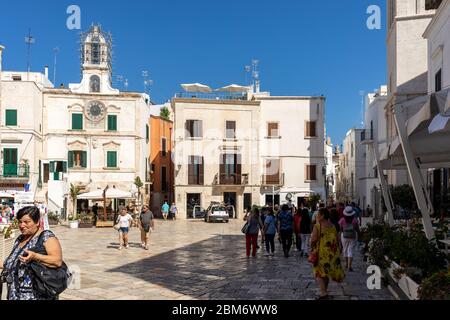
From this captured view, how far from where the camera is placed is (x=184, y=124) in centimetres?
4019

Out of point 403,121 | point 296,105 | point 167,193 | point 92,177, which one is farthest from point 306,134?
point 403,121

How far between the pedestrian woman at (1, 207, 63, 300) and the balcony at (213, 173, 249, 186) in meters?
35.5

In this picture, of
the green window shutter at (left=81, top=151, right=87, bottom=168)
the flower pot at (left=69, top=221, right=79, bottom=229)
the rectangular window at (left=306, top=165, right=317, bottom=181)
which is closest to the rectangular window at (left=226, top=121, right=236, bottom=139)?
the rectangular window at (left=306, top=165, right=317, bottom=181)

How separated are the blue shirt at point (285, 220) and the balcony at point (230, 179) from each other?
2599 centimetres

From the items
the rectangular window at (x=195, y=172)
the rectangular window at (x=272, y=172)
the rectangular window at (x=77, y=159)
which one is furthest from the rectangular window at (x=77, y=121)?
the rectangular window at (x=272, y=172)

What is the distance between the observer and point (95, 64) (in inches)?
1593

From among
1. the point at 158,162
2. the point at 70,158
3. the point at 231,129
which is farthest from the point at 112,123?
the point at 231,129

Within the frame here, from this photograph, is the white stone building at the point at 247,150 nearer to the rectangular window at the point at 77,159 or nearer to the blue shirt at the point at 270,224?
the rectangular window at the point at 77,159

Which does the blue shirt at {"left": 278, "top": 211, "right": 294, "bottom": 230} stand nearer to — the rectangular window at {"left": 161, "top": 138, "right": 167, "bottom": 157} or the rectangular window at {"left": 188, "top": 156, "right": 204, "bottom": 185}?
the rectangular window at {"left": 188, "top": 156, "right": 204, "bottom": 185}

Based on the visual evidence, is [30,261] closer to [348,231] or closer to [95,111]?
[348,231]

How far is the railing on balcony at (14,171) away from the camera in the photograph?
34.5m

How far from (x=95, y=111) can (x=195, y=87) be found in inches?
352

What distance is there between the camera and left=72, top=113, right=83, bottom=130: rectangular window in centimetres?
3756
